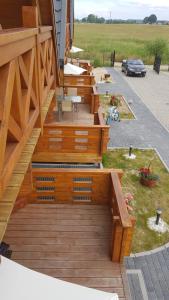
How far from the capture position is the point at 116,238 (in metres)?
5.27

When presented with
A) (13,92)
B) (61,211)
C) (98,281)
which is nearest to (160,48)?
(61,211)

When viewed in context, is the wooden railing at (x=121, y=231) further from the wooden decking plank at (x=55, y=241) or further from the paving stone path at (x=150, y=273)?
the paving stone path at (x=150, y=273)

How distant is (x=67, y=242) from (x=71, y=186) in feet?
4.31

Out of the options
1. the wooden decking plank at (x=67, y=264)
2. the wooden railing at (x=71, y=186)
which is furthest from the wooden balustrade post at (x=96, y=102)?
the wooden decking plank at (x=67, y=264)

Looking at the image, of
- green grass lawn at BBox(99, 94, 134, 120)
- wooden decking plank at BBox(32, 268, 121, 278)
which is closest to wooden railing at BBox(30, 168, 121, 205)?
wooden decking plank at BBox(32, 268, 121, 278)

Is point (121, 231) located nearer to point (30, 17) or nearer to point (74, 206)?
point (74, 206)

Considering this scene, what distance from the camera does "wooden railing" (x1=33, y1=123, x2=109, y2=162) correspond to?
870 centimetres

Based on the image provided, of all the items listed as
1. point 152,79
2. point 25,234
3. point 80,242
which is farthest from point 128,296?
point 152,79

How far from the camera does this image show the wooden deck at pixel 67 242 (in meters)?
5.27

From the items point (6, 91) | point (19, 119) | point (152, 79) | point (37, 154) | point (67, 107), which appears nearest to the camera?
Answer: point (6, 91)

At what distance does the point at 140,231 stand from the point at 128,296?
3258 millimetres

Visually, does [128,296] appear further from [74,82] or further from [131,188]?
[74,82]

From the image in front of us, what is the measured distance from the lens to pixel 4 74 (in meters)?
2.67

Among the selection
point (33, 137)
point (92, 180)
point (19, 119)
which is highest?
point (19, 119)
